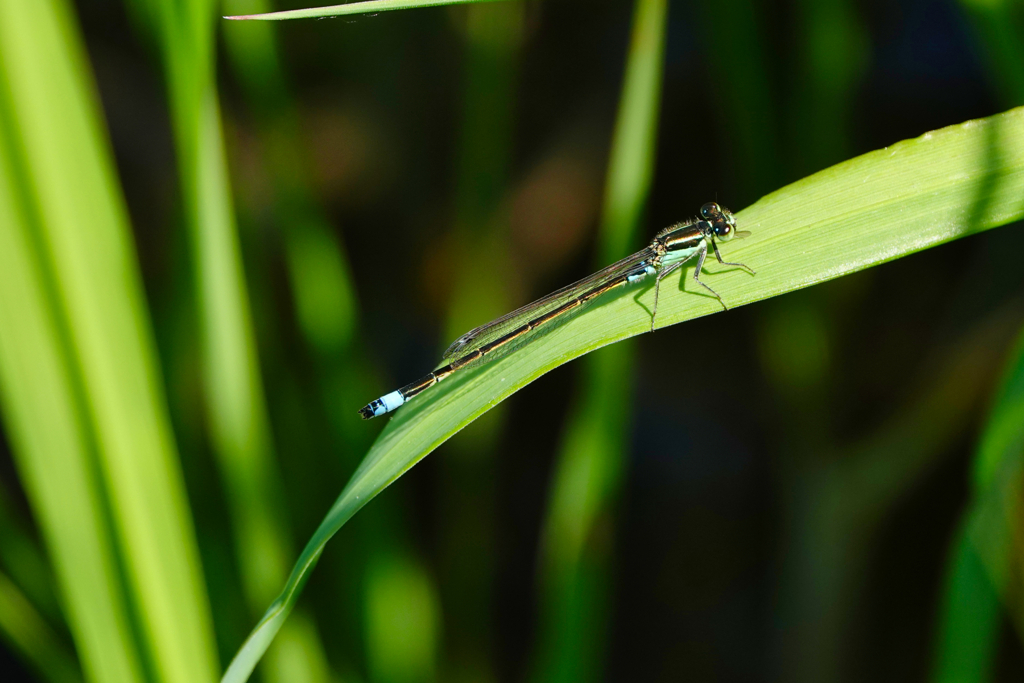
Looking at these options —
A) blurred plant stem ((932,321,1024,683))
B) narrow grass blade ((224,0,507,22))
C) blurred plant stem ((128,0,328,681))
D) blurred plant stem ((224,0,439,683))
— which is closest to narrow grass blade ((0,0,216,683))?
blurred plant stem ((128,0,328,681))

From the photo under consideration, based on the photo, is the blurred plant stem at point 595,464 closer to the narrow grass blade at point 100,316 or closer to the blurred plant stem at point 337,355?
the blurred plant stem at point 337,355

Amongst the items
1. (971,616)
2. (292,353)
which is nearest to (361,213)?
(292,353)

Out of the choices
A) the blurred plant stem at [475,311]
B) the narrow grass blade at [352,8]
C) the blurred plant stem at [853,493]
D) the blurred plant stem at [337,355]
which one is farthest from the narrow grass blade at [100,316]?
the blurred plant stem at [853,493]

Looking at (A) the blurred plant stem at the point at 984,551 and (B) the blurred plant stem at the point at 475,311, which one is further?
(B) the blurred plant stem at the point at 475,311

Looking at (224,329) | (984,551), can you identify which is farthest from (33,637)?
(984,551)

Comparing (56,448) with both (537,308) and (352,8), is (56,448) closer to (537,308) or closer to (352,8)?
(352,8)

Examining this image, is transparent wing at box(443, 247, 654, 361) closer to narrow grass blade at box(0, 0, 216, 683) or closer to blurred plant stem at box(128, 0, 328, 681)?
blurred plant stem at box(128, 0, 328, 681)
